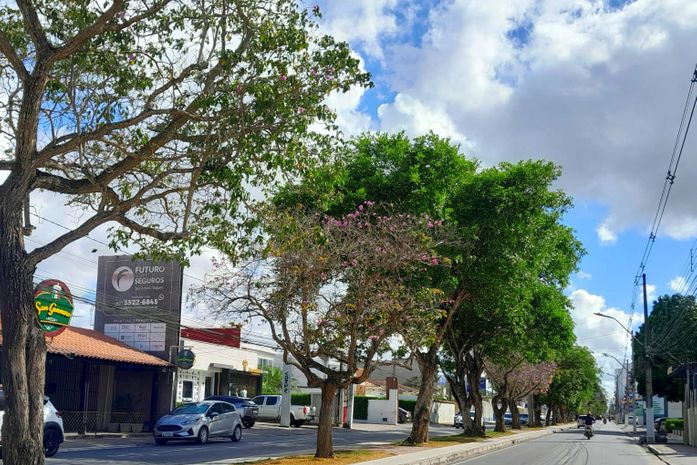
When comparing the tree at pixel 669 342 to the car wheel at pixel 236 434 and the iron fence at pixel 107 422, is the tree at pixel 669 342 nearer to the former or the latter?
the car wheel at pixel 236 434

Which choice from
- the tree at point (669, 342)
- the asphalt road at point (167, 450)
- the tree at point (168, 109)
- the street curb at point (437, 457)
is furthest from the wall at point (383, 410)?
the tree at point (168, 109)

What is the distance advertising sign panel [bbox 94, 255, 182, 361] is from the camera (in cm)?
3616

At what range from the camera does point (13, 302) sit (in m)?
9.91

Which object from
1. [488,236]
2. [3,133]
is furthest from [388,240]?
[3,133]

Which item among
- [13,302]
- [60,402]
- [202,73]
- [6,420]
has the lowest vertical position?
[60,402]

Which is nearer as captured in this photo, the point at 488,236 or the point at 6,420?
the point at 6,420

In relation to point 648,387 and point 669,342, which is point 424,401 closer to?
point 648,387

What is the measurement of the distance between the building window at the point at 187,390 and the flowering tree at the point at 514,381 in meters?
22.0

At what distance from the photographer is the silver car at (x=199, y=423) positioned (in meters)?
27.0

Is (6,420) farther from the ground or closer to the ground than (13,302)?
closer to the ground

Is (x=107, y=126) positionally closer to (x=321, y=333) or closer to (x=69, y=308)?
(x=321, y=333)

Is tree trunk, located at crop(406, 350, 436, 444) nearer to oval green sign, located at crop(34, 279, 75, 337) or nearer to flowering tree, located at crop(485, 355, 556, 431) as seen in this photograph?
oval green sign, located at crop(34, 279, 75, 337)

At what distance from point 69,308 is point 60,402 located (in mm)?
9346

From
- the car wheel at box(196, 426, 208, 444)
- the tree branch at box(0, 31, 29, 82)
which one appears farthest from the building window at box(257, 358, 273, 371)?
the tree branch at box(0, 31, 29, 82)
